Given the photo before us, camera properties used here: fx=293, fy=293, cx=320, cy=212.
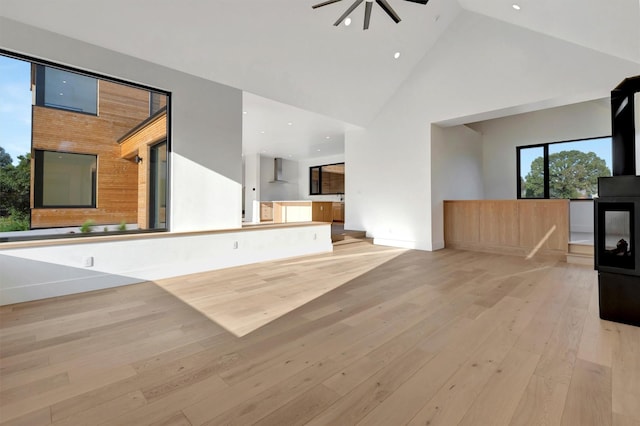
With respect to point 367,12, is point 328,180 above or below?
below

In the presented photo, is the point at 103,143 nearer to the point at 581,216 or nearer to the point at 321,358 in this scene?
the point at 321,358

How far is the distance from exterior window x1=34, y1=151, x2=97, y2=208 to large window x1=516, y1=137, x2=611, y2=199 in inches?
349

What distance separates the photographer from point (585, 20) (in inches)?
138

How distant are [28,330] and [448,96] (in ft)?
21.1

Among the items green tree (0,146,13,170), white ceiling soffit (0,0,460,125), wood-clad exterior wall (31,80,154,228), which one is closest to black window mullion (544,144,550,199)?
white ceiling soffit (0,0,460,125)

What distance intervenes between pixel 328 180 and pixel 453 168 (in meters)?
5.27

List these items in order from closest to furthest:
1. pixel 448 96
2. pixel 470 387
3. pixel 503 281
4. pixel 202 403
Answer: pixel 202 403, pixel 470 387, pixel 503 281, pixel 448 96

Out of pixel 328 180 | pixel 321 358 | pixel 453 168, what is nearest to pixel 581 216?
pixel 453 168

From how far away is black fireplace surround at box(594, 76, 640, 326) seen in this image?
227 centimetres

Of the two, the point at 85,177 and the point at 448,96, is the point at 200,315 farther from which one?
the point at 448,96

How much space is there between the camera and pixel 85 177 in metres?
3.43

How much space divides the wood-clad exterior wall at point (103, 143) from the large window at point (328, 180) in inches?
300

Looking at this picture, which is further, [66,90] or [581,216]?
[581,216]

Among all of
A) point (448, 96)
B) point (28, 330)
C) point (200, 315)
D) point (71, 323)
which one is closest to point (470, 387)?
point (200, 315)
